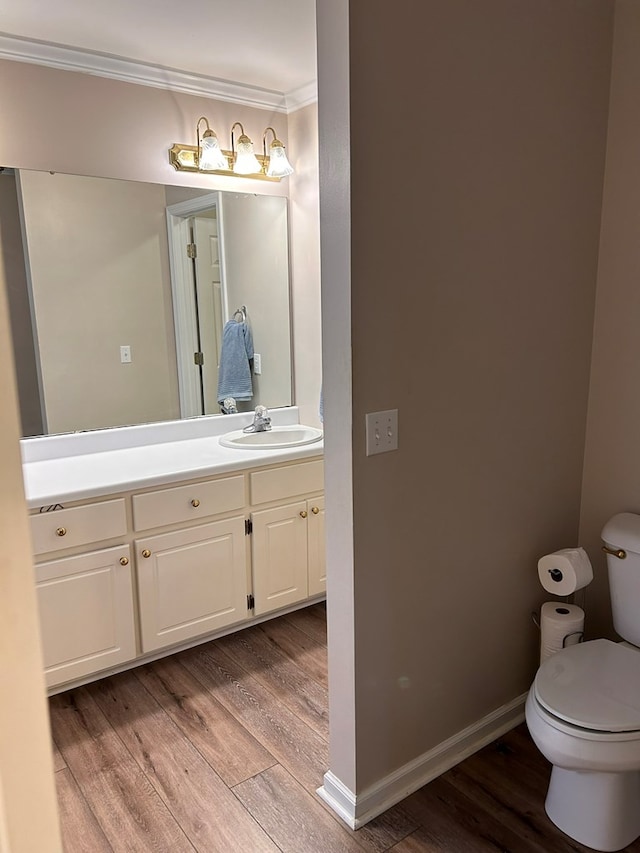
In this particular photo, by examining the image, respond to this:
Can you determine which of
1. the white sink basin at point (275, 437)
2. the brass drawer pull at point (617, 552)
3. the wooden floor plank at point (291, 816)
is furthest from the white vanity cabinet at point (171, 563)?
the brass drawer pull at point (617, 552)

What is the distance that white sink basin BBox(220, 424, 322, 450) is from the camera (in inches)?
114

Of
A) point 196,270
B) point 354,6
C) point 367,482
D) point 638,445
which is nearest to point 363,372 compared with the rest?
point 367,482

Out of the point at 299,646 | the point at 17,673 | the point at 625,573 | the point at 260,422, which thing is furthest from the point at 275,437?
the point at 17,673

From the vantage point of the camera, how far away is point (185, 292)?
9.68 feet

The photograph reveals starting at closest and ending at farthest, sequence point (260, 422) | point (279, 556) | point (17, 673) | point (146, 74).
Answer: point (17, 673), point (146, 74), point (279, 556), point (260, 422)

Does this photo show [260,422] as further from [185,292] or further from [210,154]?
[210,154]

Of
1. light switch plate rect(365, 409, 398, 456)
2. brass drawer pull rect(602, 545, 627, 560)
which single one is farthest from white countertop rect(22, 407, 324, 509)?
brass drawer pull rect(602, 545, 627, 560)

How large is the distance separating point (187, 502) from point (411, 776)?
1.20 m

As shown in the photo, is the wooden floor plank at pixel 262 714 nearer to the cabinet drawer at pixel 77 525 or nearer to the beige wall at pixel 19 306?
the cabinet drawer at pixel 77 525

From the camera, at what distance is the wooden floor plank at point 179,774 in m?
1.74

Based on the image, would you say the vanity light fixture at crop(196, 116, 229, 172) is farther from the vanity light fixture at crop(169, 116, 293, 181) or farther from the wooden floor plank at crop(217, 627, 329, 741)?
the wooden floor plank at crop(217, 627, 329, 741)

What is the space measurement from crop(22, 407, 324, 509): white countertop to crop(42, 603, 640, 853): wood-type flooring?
77 centimetres

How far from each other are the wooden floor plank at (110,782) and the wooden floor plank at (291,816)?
0.22 m

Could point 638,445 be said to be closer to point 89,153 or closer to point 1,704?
point 1,704
